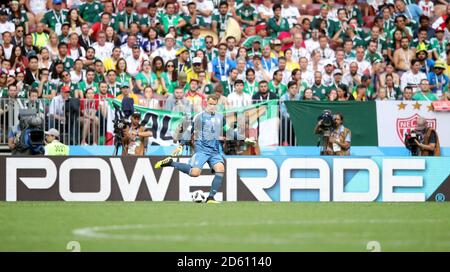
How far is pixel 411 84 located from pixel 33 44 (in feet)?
30.8

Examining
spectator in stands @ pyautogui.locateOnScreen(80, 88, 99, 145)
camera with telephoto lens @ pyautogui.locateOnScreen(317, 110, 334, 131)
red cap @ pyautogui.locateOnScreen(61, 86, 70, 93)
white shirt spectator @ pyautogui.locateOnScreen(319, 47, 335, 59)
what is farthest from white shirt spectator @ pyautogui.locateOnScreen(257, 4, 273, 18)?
spectator in stands @ pyautogui.locateOnScreen(80, 88, 99, 145)

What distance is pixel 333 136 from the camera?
22406 millimetres

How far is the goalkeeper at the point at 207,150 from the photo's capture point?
20.1 meters

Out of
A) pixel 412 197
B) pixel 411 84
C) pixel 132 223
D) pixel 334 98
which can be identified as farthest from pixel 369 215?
pixel 411 84

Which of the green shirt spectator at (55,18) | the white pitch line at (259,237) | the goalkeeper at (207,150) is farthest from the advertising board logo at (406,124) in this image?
the white pitch line at (259,237)

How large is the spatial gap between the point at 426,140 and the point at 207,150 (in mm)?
5321

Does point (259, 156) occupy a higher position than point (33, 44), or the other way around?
point (33, 44)

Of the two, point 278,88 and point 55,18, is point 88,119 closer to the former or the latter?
point 55,18

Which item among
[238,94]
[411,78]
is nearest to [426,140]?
[411,78]

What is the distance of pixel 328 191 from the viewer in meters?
22.2
